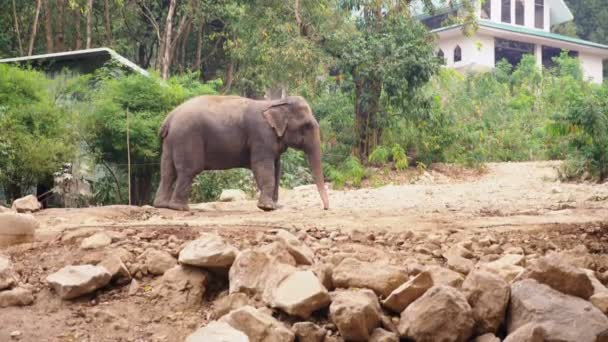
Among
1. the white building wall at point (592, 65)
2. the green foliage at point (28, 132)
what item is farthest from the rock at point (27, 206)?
the white building wall at point (592, 65)

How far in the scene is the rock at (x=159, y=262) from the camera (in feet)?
20.9

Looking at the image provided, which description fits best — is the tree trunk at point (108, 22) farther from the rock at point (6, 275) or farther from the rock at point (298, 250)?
the rock at point (298, 250)

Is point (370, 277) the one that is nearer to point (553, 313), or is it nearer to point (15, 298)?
point (553, 313)

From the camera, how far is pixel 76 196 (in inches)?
531

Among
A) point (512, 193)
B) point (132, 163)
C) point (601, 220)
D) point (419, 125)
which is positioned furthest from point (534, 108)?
point (601, 220)

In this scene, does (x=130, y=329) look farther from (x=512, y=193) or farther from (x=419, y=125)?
(x=419, y=125)

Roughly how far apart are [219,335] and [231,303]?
915 mm

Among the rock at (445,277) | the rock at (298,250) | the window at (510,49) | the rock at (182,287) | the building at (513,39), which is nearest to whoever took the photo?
the rock at (445,277)

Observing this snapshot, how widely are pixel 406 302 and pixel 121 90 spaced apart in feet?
30.7

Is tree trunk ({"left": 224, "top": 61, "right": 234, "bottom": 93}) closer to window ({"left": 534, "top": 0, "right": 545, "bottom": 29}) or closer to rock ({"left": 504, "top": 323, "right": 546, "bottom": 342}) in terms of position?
window ({"left": 534, "top": 0, "right": 545, "bottom": 29})

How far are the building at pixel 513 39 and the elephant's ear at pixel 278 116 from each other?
17861 mm

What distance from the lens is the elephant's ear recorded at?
412 inches

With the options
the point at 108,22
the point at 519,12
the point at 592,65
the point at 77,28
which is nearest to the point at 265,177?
the point at 108,22

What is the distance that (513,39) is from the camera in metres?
30.4
